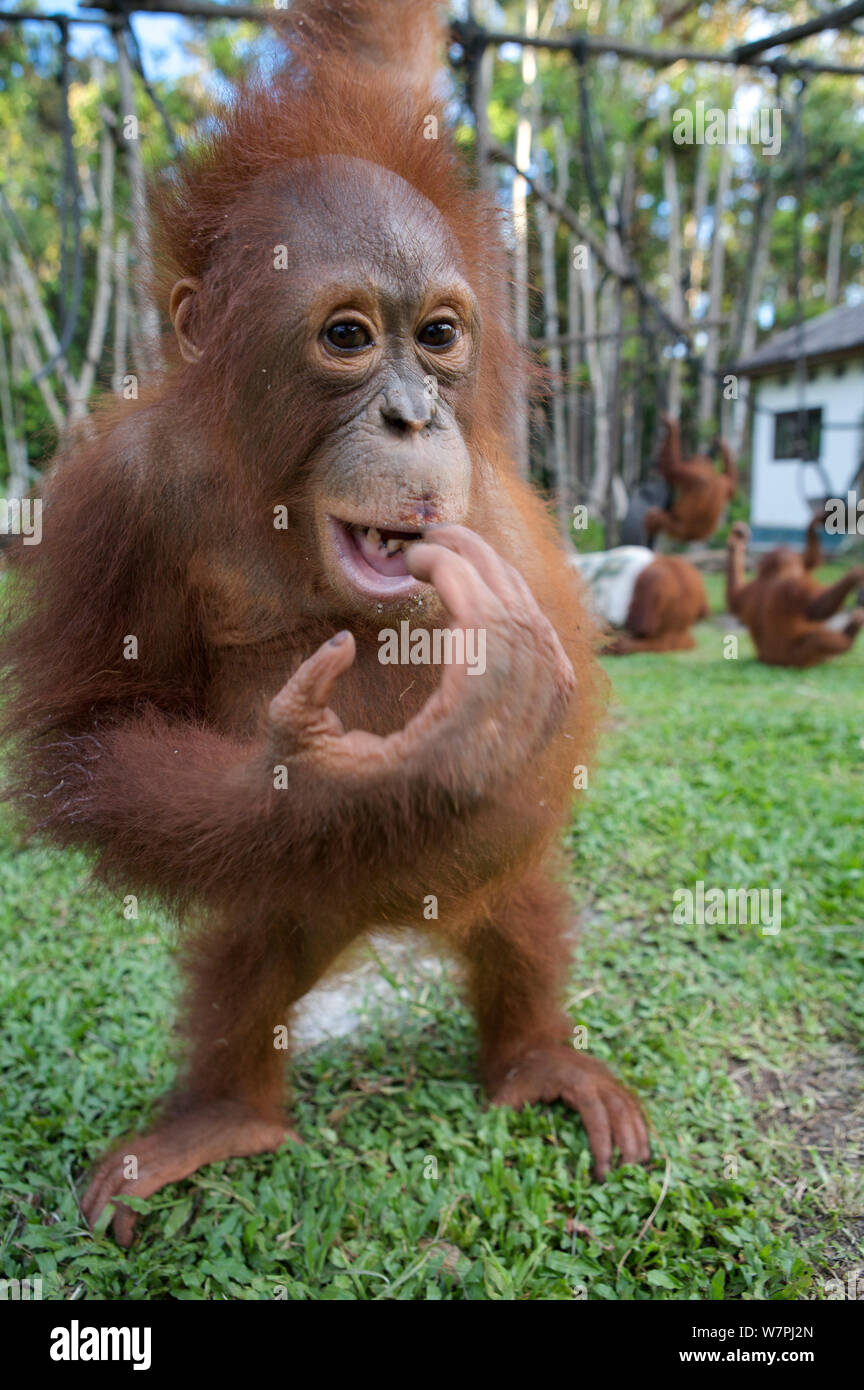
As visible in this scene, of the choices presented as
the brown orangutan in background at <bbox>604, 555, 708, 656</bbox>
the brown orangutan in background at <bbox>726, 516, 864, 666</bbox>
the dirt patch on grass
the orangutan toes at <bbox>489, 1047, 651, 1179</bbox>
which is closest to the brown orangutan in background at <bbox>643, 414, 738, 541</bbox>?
the brown orangutan in background at <bbox>604, 555, 708, 656</bbox>

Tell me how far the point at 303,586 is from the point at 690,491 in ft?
27.1

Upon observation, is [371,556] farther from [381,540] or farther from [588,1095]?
[588,1095]

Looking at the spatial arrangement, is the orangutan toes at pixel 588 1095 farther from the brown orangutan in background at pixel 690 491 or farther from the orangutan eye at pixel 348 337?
the brown orangutan in background at pixel 690 491

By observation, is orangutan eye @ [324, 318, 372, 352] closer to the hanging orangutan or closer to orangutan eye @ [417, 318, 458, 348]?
orangutan eye @ [417, 318, 458, 348]

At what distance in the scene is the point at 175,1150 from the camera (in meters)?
2.12

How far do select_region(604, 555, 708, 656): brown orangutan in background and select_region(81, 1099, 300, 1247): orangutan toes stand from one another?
21.3 feet

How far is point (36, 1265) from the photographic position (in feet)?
6.15

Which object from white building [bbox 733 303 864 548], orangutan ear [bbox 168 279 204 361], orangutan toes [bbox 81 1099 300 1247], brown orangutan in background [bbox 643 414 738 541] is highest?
white building [bbox 733 303 864 548]

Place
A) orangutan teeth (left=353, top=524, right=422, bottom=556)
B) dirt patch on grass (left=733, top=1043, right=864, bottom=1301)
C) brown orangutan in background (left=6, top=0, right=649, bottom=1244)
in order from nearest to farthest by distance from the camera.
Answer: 1. brown orangutan in background (left=6, top=0, right=649, bottom=1244)
2. orangutan teeth (left=353, top=524, right=422, bottom=556)
3. dirt patch on grass (left=733, top=1043, right=864, bottom=1301)

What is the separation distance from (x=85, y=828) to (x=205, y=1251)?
95 centimetres

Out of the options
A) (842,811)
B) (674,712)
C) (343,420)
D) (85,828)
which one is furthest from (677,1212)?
(674,712)

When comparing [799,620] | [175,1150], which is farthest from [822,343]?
[175,1150]

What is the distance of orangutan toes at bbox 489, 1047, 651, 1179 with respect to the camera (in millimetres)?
2156

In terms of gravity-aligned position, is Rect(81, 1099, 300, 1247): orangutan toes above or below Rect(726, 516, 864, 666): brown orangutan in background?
below
